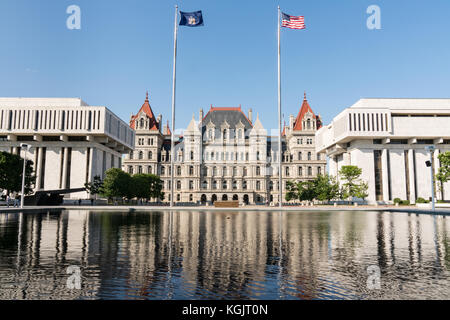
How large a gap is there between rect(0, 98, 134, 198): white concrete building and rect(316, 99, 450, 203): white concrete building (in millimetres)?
57073

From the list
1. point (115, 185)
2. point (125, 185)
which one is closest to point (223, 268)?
point (115, 185)

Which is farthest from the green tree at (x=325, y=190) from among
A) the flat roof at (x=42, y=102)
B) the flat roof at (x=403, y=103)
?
the flat roof at (x=42, y=102)

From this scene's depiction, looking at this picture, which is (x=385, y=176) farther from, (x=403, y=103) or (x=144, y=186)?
(x=144, y=186)

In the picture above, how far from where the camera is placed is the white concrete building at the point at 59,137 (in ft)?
252

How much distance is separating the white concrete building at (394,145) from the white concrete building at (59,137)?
57073mm

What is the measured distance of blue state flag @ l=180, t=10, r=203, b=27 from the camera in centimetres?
4669

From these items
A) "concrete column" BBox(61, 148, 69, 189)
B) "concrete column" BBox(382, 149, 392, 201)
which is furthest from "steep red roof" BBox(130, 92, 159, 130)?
"concrete column" BBox(382, 149, 392, 201)

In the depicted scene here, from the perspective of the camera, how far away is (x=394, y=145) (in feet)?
267

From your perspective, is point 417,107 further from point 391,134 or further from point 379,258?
point 379,258

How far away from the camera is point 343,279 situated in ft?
24.6

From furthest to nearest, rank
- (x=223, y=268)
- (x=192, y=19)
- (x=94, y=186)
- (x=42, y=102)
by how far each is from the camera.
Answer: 1. (x=42, y=102)
2. (x=94, y=186)
3. (x=192, y=19)
4. (x=223, y=268)

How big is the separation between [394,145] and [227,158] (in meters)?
47.7

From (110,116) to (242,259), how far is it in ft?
255
